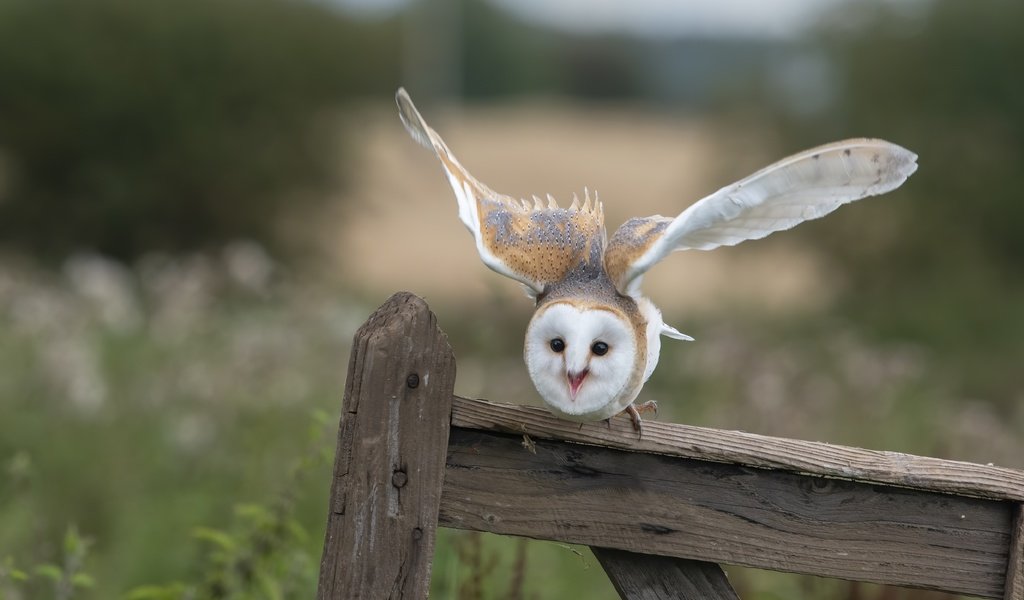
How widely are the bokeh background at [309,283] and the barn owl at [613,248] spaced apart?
2.91ft

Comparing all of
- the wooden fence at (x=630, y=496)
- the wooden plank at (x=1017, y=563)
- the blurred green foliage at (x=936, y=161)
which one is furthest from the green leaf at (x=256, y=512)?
the blurred green foliage at (x=936, y=161)

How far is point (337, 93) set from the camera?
48.8 feet

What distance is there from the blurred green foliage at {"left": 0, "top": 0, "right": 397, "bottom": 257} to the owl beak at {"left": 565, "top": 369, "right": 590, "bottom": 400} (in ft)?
38.2

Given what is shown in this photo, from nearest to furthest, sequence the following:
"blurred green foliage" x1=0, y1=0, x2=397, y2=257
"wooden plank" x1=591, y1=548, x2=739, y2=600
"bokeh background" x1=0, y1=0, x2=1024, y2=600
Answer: "wooden plank" x1=591, y1=548, x2=739, y2=600, "bokeh background" x1=0, y1=0, x2=1024, y2=600, "blurred green foliage" x1=0, y1=0, x2=397, y2=257

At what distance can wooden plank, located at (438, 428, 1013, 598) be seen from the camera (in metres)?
2.01

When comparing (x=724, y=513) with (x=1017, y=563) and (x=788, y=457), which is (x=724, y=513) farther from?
(x=1017, y=563)

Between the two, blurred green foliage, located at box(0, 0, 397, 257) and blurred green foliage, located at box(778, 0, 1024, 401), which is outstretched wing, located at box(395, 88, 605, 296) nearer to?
blurred green foliage, located at box(778, 0, 1024, 401)

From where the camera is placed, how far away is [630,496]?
2.03m

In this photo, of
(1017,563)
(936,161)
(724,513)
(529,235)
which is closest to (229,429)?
(529,235)

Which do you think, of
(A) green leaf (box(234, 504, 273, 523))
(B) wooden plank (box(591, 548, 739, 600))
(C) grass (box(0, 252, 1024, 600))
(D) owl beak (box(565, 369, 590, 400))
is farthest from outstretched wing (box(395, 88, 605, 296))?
(A) green leaf (box(234, 504, 273, 523))

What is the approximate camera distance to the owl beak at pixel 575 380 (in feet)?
6.70

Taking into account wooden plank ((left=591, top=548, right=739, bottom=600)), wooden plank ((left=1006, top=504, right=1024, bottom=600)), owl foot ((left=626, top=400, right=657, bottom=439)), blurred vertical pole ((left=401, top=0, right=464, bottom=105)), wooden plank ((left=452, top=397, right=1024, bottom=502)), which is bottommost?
wooden plank ((left=591, top=548, right=739, bottom=600))

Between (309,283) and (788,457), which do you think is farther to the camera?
(309,283)

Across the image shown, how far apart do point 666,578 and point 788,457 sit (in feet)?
1.02
